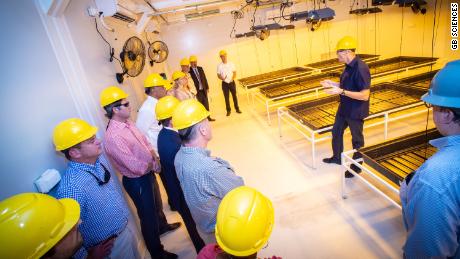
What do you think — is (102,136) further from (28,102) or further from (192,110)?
(192,110)

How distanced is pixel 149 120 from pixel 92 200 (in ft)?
5.12

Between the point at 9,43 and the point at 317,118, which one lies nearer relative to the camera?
the point at 9,43

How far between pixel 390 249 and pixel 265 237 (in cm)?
192

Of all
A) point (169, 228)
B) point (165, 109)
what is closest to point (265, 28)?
point (165, 109)

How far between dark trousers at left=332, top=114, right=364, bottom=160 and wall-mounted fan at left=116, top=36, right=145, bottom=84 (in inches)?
118

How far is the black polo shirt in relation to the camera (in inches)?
117

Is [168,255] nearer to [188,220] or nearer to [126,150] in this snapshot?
[188,220]

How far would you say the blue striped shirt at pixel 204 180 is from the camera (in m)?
1.50

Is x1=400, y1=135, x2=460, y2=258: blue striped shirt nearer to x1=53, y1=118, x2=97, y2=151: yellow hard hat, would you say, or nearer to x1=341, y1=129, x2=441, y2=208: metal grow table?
x1=341, y1=129, x2=441, y2=208: metal grow table

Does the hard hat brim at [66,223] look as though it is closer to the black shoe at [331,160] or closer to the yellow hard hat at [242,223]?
the yellow hard hat at [242,223]

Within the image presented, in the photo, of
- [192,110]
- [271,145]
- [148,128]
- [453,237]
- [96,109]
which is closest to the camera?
[453,237]

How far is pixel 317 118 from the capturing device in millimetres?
4227

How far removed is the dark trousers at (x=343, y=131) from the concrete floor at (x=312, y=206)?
1.20ft

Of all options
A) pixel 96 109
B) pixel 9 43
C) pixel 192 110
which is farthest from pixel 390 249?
pixel 9 43
